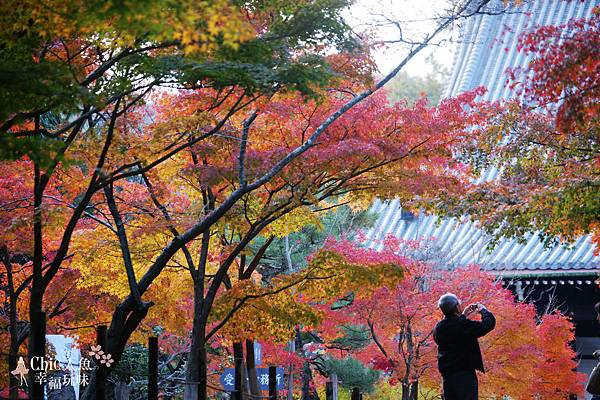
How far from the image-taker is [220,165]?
432 inches

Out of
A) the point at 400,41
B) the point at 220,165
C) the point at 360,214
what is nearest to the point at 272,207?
the point at 220,165

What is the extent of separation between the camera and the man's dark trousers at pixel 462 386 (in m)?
6.68

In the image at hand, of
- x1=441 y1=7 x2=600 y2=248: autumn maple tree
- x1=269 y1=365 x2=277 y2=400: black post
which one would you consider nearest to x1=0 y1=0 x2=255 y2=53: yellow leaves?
x1=441 y1=7 x2=600 y2=248: autumn maple tree

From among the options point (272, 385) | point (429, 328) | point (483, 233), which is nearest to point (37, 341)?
point (272, 385)

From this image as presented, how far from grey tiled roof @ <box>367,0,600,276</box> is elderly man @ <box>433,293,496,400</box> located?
1026 centimetres

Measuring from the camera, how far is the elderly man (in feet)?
21.9

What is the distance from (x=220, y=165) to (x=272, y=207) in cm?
88

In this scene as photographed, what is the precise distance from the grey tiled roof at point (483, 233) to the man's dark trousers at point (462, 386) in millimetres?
10291

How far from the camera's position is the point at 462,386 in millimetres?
6680

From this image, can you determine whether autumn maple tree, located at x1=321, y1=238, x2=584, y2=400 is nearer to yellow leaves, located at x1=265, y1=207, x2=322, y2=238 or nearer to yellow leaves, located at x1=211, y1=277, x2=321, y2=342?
yellow leaves, located at x1=265, y1=207, x2=322, y2=238

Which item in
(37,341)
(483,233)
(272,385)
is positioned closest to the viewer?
(37,341)

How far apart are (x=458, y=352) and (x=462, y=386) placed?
0.88ft

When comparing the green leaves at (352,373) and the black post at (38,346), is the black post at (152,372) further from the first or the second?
the green leaves at (352,373)

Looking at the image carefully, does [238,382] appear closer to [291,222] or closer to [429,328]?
[291,222]
